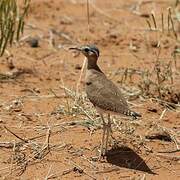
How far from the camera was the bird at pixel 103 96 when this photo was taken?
5566 mm

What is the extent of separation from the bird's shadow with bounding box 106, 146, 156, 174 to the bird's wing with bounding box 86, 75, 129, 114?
0.49 m

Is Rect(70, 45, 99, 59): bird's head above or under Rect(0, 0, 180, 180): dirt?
above

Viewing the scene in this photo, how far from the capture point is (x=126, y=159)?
18.8ft

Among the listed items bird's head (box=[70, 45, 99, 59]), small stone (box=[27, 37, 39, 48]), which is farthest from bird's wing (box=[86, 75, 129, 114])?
small stone (box=[27, 37, 39, 48])

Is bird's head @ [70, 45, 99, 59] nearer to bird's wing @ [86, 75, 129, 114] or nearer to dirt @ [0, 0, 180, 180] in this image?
bird's wing @ [86, 75, 129, 114]

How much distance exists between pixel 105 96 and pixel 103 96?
0.06ft

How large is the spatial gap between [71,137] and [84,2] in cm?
498

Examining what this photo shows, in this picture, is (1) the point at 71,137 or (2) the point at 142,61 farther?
(2) the point at 142,61

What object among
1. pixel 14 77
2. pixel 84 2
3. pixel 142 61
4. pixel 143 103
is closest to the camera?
pixel 143 103

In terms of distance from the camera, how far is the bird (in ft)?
18.3

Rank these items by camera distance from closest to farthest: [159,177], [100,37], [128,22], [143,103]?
[159,177] < [143,103] < [100,37] < [128,22]

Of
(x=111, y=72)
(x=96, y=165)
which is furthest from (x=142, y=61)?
(x=96, y=165)

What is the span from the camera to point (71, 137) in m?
6.08

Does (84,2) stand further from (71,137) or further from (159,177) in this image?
(159,177)
